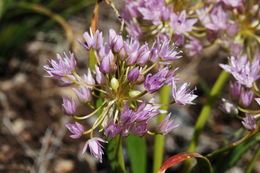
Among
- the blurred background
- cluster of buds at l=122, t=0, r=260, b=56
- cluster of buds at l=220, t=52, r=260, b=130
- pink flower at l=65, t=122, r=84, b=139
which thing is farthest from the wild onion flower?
the blurred background

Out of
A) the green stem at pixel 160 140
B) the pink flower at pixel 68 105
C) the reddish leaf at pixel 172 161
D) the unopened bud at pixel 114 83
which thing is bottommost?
the green stem at pixel 160 140

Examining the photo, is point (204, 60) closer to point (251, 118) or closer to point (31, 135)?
point (31, 135)

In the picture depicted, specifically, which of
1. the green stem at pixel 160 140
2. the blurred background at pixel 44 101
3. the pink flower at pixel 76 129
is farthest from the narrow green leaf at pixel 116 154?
the blurred background at pixel 44 101

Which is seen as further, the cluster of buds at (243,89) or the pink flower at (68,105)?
the cluster of buds at (243,89)

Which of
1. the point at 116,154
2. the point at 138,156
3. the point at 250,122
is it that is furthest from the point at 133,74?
the point at 138,156

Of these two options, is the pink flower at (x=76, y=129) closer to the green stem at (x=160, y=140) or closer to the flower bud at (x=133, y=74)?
the flower bud at (x=133, y=74)

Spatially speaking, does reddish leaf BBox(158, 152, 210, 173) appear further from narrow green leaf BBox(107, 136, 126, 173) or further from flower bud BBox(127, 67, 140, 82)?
flower bud BBox(127, 67, 140, 82)

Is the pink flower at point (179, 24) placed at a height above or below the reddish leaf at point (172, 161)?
above
